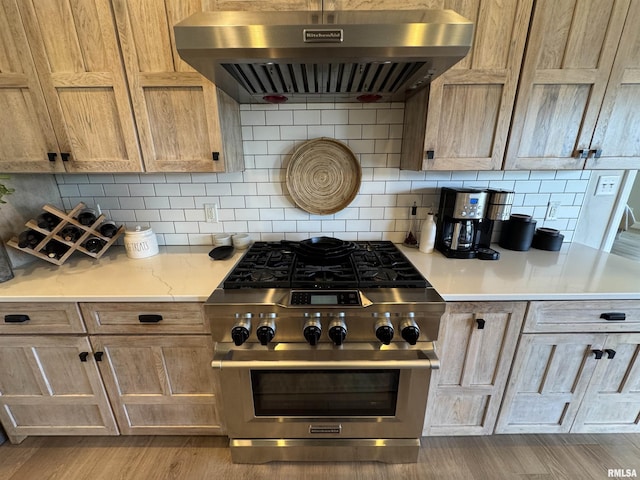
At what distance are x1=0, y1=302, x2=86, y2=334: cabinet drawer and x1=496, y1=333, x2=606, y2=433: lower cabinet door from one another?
2.12 metres

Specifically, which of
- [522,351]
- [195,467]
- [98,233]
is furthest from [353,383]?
[98,233]

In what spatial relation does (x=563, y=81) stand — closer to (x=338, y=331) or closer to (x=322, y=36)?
(x=322, y=36)

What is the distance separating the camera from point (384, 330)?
106 cm

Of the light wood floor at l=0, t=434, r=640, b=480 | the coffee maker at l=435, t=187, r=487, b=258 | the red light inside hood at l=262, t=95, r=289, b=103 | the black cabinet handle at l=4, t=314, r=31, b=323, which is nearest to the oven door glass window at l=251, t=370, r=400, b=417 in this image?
the light wood floor at l=0, t=434, r=640, b=480

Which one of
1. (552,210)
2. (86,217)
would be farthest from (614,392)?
(86,217)

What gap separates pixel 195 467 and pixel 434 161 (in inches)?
80.1

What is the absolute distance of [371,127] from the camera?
5.33ft

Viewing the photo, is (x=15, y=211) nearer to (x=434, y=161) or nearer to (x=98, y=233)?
(x=98, y=233)

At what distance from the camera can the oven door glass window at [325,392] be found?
1.22m

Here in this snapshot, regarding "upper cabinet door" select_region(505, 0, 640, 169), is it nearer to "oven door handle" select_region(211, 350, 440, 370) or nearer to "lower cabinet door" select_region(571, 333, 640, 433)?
"lower cabinet door" select_region(571, 333, 640, 433)

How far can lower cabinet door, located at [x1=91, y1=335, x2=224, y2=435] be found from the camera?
4.15 ft

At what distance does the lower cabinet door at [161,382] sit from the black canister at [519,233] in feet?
6.08

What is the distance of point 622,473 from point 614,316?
2.92 ft

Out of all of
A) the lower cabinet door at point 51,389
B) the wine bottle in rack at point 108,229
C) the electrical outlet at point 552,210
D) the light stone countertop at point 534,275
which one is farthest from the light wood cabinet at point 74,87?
the electrical outlet at point 552,210
